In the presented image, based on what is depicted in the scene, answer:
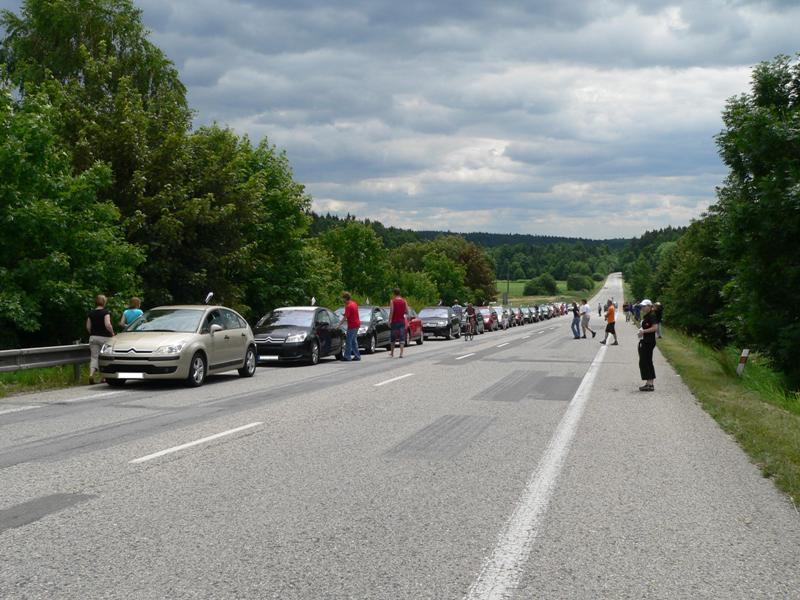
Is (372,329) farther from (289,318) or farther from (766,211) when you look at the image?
(766,211)

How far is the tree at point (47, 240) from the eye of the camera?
15.5 m

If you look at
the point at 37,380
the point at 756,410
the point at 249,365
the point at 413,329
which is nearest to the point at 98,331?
the point at 37,380

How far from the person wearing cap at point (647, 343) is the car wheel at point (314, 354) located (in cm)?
911

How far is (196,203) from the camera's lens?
2281cm

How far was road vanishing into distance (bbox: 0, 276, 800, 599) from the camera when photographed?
4133 mm

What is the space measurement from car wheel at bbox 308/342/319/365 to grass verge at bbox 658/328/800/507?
9.07 m

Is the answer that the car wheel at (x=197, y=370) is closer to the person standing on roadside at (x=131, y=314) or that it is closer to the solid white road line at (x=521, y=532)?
the person standing on roadside at (x=131, y=314)

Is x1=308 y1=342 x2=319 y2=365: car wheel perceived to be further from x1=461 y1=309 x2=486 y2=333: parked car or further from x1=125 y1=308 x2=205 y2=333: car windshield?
x1=461 y1=309 x2=486 y2=333: parked car

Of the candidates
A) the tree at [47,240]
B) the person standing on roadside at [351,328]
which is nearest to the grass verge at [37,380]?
the tree at [47,240]

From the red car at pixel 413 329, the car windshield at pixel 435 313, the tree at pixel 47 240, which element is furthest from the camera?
the car windshield at pixel 435 313

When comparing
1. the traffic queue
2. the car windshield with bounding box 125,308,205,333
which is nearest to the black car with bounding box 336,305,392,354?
the traffic queue

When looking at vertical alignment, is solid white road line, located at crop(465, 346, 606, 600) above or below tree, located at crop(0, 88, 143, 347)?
below

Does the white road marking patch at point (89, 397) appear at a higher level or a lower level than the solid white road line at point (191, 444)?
lower

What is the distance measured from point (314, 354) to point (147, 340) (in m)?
6.79
